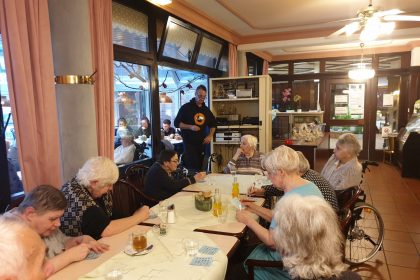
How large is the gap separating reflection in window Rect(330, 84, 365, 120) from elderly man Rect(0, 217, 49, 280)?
8036 millimetres

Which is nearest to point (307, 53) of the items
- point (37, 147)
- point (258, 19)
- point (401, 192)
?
point (258, 19)

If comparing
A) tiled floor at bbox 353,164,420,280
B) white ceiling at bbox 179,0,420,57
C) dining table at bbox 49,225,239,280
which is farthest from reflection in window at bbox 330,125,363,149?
dining table at bbox 49,225,239,280

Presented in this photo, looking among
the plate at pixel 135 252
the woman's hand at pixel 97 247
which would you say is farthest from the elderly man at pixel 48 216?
the plate at pixel 135 252

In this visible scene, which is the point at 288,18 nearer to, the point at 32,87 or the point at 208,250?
the point at 32,87

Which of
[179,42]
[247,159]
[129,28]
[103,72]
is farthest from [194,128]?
[103,72]

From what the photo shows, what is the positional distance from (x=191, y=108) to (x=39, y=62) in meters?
2.56

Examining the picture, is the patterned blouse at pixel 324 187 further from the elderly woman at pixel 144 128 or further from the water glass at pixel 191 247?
the elderly woman at pixel 144 128

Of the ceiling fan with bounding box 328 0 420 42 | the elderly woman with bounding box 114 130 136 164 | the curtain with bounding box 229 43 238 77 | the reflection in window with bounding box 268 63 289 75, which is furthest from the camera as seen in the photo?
the reflection in window with bounding box 268 63 289 75

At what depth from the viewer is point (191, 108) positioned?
4555 millimetres

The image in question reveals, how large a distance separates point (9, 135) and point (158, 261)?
162cm

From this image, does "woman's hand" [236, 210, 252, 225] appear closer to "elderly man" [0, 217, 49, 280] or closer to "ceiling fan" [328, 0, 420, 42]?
"elderly man" [0, 217, 49, 280]

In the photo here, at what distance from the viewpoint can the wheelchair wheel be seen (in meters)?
2.72

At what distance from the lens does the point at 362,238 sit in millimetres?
2957

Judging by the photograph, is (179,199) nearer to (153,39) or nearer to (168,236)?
(168,236)
